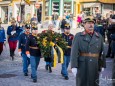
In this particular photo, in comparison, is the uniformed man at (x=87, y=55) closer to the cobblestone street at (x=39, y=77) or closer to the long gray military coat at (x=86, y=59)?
the long gray military coat at (x=86, y=59)

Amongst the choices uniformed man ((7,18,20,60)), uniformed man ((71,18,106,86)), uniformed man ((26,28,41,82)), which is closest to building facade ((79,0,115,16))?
uniformed man ((7,18,20,60))

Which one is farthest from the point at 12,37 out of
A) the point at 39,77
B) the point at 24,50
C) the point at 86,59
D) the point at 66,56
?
the point at 86,59

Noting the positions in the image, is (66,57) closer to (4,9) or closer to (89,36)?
(89,36)

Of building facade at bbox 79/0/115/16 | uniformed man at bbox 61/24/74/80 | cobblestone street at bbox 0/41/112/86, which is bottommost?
cobblestone street at bbox 0/41/112/86

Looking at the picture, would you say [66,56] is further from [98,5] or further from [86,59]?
[98,5]

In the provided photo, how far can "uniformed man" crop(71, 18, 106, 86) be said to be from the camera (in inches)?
292

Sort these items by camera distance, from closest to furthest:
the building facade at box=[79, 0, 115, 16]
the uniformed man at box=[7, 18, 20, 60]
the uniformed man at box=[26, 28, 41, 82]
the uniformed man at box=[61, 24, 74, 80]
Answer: the uniformed man at box=[26, 28, 41, 82]
the uniformed man at box=[61, 24, 74, 80]
the uniformed man at box=[7, 18, 20, 60]
the building facade at box=[79, 0, 115, 16]

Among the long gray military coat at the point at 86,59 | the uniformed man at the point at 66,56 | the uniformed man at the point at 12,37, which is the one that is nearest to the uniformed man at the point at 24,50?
the uniformed man at the point at 66,56

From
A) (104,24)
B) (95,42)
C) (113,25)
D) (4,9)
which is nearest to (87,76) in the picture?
(95,42)

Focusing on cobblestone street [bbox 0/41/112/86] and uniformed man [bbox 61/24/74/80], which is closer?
cobblestone street [bbox 0/41/112/86]

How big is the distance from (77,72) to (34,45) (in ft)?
12.7

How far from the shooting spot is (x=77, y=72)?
24.8ft

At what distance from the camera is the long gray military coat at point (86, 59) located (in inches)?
292

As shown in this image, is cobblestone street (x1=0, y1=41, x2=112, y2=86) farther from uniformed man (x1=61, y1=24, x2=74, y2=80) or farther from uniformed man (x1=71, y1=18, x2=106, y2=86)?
uniformed man (x1=71, y1=18, x2=106, y2=86)
